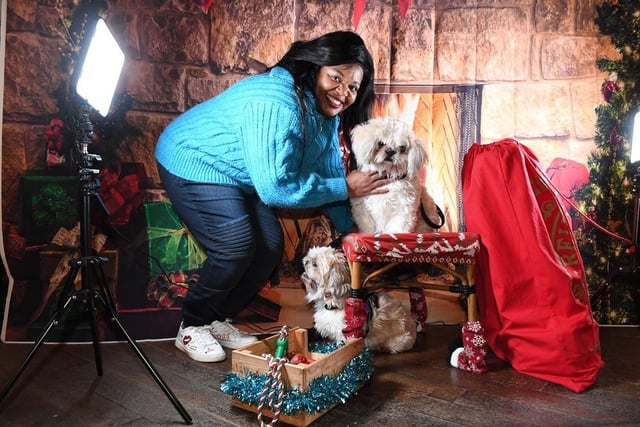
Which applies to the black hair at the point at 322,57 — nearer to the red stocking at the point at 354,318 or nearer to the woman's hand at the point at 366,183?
the woman's hand at the point at 366,183

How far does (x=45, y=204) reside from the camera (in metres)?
2.15

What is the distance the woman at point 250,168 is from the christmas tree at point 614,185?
1249 millimetres

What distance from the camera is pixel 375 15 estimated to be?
7.86 feet

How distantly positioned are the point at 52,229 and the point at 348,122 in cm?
135

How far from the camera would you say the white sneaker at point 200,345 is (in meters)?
2.02

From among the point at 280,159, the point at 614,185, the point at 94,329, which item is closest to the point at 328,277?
the point at 280,159

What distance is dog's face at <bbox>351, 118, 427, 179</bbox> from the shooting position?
203cm

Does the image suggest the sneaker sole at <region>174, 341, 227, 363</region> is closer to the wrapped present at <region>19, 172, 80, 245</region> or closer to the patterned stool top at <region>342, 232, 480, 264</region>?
the patterned stool top at <region>342, 232, 480, 264</region>

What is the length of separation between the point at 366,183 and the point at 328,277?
16.0 inches

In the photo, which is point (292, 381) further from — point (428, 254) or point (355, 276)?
point (428, 254)

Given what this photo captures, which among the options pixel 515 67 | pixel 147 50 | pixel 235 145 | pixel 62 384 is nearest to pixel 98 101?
pixel 235 145

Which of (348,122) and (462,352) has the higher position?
(348,122)

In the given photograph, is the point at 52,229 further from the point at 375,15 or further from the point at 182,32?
the point at 375,15

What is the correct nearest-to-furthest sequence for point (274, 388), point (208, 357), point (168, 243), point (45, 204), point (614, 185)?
1. point (274, 388)
2. point (208, 357)
3. point (45, 204)
4. point (168, 243)
5. point (614, 185)
